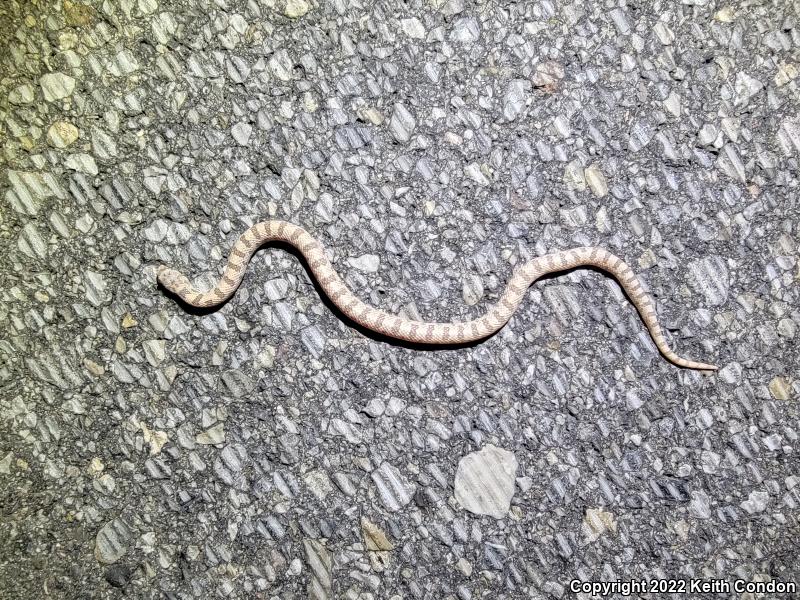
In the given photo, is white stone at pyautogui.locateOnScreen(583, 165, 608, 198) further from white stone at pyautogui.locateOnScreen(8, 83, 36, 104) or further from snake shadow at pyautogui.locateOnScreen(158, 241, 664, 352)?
white stone at pyautogui.locateOnScreen(8, 83, 36, 104)

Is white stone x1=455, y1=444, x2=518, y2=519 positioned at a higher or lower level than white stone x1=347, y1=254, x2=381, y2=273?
lower

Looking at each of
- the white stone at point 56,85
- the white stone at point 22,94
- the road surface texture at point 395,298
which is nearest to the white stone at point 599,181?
the road surface texture at point 395,298

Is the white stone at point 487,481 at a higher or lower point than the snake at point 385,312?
A: lower

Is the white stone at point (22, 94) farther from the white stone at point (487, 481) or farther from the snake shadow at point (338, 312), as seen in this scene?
the white stone at point (487, 481)

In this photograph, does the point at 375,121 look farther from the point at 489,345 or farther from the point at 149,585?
the point at 149,585

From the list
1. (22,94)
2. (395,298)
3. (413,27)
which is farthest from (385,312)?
(22,94)

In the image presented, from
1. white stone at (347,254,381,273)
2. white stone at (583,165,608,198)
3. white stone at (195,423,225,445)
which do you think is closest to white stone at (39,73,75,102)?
white stone at (347,254,381,273)

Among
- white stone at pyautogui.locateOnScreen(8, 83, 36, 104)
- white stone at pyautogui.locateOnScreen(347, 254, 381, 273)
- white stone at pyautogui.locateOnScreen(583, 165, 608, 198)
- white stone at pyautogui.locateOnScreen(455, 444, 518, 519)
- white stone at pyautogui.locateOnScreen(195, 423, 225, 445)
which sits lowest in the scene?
white stone at pyautogui.locateOnScreen(195, 423, 225, 445)

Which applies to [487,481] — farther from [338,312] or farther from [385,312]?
[338,312]
